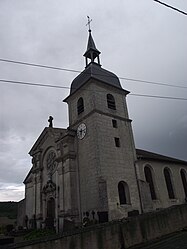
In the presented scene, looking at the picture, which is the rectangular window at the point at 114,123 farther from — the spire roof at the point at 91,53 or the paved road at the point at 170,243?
the paved road at the point at 170,243

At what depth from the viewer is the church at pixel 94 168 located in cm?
1798

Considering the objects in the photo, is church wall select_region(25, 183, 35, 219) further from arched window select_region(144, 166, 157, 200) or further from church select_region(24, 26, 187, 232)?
arched window select_region(144, 166, 157, 200)

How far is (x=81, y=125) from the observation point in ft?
70.1

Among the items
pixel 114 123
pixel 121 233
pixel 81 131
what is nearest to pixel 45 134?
pixel 81 131

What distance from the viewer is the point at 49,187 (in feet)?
72.9

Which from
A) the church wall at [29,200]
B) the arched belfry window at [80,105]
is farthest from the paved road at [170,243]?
the church wall at [29,200]

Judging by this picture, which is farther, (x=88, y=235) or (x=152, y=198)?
(x=152, y=198)

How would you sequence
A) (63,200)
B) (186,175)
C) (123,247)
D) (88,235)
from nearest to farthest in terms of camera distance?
(88,235)
(123,247)
(63,200)
(186,175)

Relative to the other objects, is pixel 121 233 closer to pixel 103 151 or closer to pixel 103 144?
pixel 103 151

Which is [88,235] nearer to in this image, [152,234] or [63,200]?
[152,234]

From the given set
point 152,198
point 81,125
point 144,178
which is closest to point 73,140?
point 81,125

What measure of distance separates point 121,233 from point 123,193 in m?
7.74

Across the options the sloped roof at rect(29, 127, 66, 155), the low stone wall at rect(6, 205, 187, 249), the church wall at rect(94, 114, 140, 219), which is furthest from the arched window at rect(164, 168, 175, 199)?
the sloped roof at rect(29, 127, 66, 155)

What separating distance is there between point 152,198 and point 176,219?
697cm
